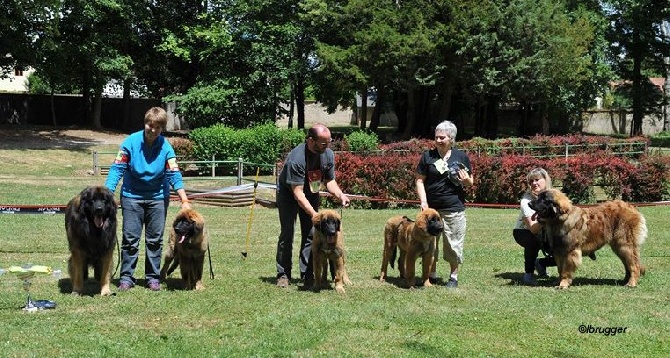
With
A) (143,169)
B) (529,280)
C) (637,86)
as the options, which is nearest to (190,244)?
(143,169)

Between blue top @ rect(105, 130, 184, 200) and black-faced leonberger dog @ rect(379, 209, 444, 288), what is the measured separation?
8.94 ft

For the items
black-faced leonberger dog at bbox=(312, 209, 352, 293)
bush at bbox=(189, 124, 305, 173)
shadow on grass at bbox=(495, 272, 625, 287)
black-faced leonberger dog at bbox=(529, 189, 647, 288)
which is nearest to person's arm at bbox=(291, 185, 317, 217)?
black-faced leonberger dog at bbox=(312, 209, 352, 293)

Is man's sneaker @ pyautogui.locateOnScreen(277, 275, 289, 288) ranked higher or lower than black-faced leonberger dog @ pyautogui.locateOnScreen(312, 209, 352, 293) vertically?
lower

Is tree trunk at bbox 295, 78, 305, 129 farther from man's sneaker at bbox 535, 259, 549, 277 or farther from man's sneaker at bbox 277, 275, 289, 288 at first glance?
man's sneaker at bbox 277, 275, 289, 288

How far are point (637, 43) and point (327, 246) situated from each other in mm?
49046

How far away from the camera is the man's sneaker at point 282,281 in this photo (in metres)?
8.37

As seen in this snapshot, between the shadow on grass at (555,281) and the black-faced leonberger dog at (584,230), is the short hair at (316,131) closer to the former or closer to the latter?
the black-faced leonberger dog at (584,230)

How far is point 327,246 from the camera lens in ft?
26.3

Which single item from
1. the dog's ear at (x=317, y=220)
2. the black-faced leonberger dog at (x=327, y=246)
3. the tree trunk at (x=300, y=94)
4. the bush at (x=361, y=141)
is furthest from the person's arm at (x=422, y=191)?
the tree trunk at (x=300, y=94)

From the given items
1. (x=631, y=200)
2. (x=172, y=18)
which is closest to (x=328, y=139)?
(x=631, y=200)

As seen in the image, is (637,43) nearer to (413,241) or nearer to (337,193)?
(413,241)

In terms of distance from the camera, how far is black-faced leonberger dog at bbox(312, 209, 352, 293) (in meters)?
7.84

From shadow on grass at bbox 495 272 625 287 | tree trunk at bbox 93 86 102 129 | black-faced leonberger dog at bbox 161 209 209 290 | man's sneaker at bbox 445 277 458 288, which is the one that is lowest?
shadow on grass at bbox 495 272 625 287

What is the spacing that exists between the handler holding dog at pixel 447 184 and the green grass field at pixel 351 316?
2.04 ft
